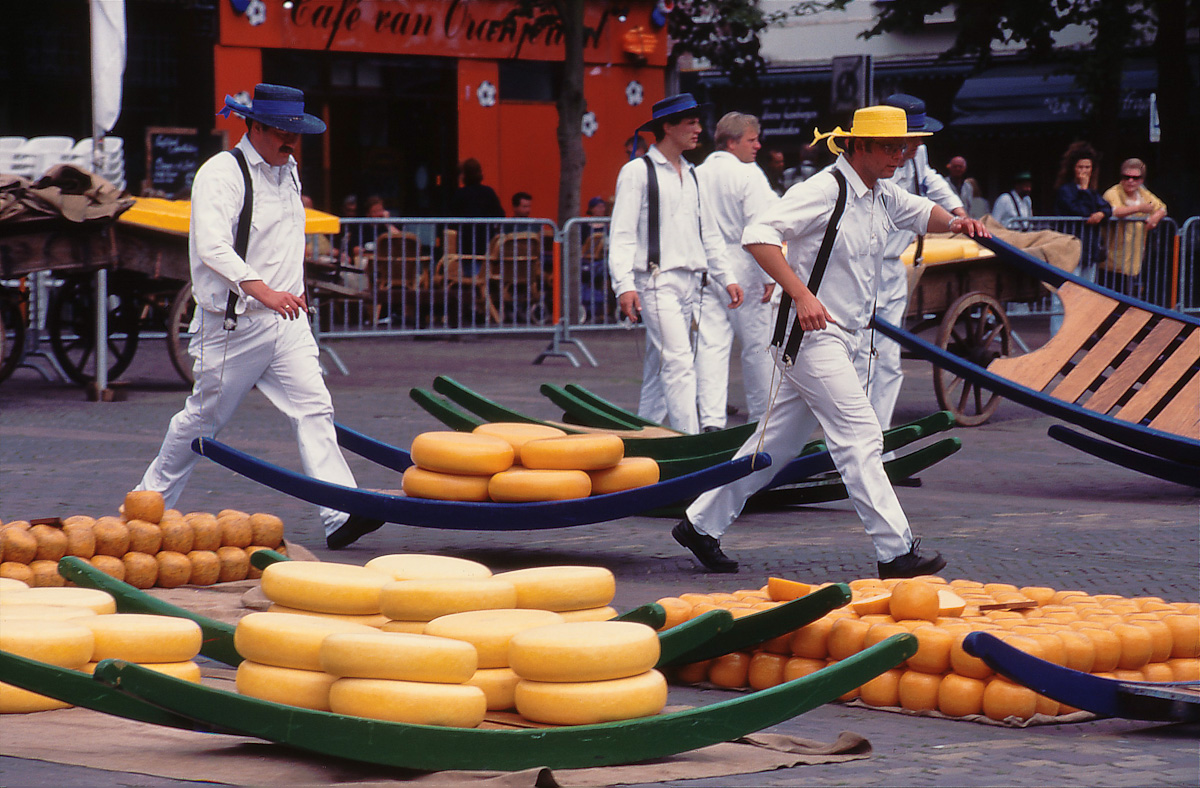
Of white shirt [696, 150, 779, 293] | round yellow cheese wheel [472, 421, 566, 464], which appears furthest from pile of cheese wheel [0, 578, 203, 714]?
white shirt [696, 150, 779, 293]

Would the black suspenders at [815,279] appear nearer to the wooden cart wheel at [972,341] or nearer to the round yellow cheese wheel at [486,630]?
the round yellow cheese wheel at [486,630]

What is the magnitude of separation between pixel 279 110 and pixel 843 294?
2.56m

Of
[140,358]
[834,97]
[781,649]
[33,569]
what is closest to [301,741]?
[781,649]

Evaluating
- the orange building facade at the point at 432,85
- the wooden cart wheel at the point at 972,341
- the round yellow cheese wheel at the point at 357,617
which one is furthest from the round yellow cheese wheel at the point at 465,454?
the orange building facade at the point at 432,85

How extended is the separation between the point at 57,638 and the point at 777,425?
11.8ft

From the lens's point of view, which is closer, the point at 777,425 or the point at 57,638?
the point at 57,638

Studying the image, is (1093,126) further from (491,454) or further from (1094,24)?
(491,454)

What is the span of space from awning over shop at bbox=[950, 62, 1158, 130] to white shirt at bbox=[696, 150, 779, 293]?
20.8m

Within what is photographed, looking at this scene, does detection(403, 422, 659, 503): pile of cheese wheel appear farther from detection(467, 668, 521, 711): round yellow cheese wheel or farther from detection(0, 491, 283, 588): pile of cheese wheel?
detection(467, 668, 521, 711): round yellow cheese wheel

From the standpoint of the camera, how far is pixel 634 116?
2931 centimetres

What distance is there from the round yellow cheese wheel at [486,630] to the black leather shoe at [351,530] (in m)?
3.36

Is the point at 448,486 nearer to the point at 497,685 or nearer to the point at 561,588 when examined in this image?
the point at 561,588

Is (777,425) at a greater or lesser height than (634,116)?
lesser

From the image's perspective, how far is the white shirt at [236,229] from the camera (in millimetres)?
7366
